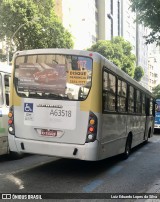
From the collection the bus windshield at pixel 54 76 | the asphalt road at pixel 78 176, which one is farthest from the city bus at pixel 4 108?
the bus windshield at pixel 54 76

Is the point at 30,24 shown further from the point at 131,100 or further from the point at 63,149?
the point at 63,149

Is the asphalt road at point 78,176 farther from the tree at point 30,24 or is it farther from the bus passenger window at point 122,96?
the tree at point 30,24

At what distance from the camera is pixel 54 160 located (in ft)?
34.2

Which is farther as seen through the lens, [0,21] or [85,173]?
[0,21]

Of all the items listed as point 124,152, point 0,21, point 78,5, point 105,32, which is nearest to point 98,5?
point 105,32

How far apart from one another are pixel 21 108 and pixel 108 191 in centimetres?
266

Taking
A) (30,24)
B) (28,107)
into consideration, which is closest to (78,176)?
(28,107)

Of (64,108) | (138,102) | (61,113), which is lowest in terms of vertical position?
(61,113)

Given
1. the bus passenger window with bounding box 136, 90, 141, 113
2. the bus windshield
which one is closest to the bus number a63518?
the bus windshield

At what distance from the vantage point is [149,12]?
11227 millimetres

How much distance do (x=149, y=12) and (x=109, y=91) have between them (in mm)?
3886

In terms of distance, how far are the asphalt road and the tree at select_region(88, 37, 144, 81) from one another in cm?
4006

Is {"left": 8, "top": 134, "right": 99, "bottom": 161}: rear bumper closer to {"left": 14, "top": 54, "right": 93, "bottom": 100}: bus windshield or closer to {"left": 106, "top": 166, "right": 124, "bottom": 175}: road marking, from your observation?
{"left": 14, "top": 54, "right": 93, "bottom": 100}: bus windshield

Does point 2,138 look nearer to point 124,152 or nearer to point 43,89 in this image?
point 43,89
